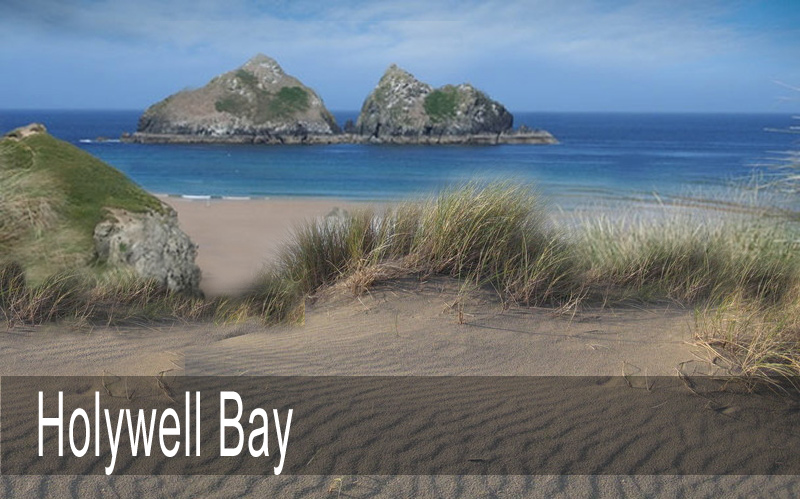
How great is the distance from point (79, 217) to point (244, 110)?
88.3m

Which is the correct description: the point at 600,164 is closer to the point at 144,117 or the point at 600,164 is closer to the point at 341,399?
the point at 341,399

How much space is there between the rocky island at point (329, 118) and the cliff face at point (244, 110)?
0.13m

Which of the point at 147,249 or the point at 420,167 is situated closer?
the point at 147,249

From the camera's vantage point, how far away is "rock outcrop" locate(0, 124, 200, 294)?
706cm

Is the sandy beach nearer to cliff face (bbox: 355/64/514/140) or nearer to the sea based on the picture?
the sea

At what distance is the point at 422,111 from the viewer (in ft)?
288

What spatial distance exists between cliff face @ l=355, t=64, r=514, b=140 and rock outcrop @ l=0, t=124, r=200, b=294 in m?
78.7

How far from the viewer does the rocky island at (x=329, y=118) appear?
8725 centimetres

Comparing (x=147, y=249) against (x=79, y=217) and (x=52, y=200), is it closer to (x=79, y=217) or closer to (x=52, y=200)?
(x=79, y=217)

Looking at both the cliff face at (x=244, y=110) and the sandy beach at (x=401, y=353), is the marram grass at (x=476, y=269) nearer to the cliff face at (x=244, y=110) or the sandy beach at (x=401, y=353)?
the sandy beach at (x=401, y=353)

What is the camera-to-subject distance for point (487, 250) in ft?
20.4

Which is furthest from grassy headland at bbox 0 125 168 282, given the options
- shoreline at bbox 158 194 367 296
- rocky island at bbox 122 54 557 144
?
rocky island at bbox 122 54 557 144

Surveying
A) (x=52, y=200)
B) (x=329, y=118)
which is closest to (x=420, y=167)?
(x=329, y=118)

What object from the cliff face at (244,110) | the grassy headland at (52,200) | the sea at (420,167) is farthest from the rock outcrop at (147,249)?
the cliff face at (244,110)
